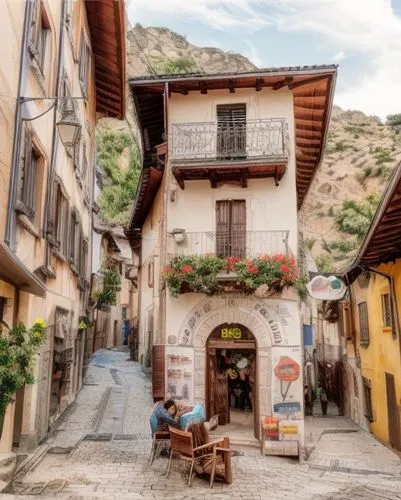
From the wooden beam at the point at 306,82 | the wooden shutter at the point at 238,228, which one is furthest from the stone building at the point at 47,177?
the wooden beam at the point at 306,82

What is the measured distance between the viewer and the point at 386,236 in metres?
10.7

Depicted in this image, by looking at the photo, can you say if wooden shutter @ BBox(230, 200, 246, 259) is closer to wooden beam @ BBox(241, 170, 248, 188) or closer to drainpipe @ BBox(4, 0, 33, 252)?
wooden beam @ BBox(241, 170, 248, 188)

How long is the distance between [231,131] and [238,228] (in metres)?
2.83

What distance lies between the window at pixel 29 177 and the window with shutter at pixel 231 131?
5.10 m

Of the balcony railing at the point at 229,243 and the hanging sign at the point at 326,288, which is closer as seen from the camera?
the balcony railing at the point at 229,243

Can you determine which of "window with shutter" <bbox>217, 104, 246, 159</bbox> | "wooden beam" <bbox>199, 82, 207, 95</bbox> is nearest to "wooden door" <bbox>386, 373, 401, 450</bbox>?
"window with shutter" <bbox>217, 104, 246, 159</bbox>

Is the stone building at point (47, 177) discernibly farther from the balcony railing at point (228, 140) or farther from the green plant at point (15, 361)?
the balcony railing at point (228, 140)

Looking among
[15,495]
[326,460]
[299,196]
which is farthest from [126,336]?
[15,495]

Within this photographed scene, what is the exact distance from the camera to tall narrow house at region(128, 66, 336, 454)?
1158 cm

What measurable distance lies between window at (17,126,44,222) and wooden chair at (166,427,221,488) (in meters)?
4.95

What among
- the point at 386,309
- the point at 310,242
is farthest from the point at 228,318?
the point at 310,242

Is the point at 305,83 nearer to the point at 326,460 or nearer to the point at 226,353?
the point at 226,353

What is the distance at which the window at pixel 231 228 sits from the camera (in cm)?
1284

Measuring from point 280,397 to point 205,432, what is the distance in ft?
11.5
